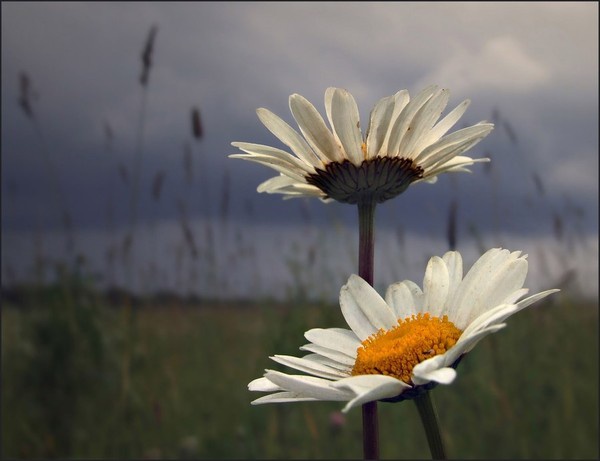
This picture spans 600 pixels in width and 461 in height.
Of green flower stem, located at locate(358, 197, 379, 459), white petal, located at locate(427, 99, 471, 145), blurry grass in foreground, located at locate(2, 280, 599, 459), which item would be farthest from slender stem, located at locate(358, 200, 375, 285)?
blurry grass in foreground, located at locate(2, 280, 599, 459)

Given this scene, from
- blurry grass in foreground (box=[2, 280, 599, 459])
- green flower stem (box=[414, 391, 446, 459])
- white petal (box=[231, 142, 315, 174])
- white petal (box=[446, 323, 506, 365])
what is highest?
white petal (box=[231, 142, 315, 174])

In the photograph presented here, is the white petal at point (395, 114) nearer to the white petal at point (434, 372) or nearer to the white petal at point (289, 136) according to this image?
the white petal at point (289, 136)

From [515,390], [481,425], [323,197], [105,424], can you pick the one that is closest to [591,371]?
[515,390]

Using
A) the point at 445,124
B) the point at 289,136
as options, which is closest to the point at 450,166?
the point at 445,124

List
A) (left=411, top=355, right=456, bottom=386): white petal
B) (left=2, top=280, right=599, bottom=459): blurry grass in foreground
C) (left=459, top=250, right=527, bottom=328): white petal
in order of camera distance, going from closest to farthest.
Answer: (left=411, top=355, right=456, bottom=386): white petal < (left=459, top=250, right=527, bottom=328): white petal < (left=2, top=280, right=599, bottom=459): blurry grass in foreground

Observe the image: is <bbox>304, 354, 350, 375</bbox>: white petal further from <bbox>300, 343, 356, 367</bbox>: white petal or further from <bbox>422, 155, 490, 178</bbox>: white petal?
<bbox>422, 155, 490, 178</bbox>: white petal

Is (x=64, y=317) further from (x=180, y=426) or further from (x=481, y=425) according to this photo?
(x=481, y=425)

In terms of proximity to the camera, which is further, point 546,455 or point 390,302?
point 546,455
